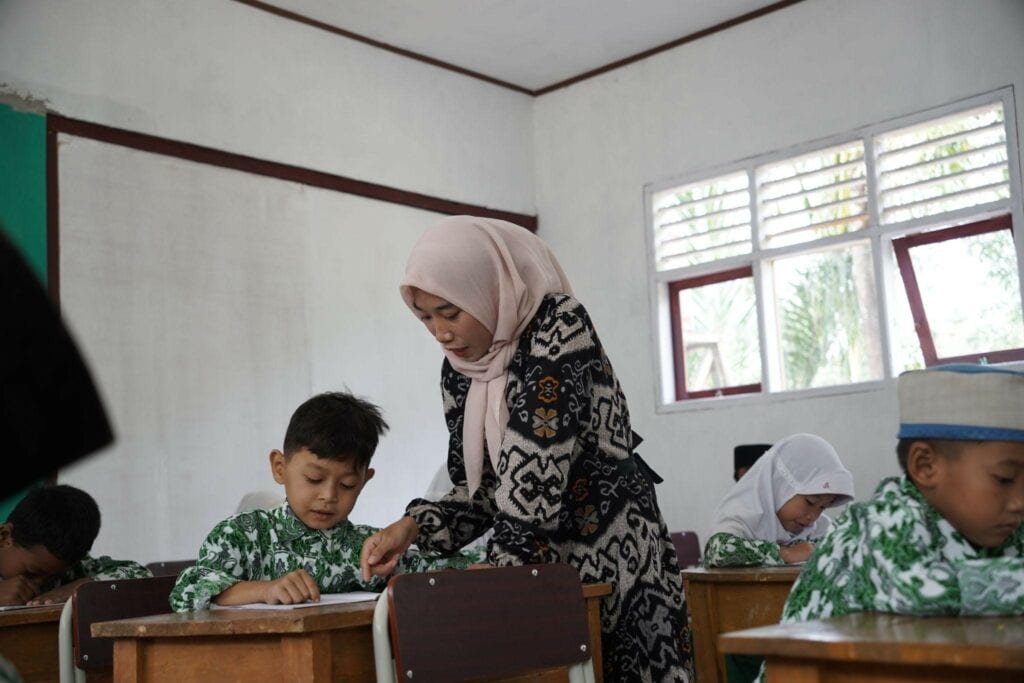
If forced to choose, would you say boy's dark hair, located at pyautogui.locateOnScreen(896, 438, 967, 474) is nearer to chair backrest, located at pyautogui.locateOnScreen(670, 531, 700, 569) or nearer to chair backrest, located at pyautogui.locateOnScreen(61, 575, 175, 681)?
chair backrest, located at pyautogui.locateOnScreen(61, 575, 175, 681)

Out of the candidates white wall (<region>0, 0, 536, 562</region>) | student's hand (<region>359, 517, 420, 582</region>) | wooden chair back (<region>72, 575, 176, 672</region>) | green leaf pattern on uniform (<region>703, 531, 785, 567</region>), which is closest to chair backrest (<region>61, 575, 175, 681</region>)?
wooden chair back (<region>72, 575, 176, 672</region>)

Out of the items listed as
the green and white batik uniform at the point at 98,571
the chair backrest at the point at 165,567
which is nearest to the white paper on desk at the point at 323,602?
the green and white batik uniform at the point at 98,571

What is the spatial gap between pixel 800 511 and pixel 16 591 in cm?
234

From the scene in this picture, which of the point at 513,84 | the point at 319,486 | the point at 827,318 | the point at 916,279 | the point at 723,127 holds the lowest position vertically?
the point at 319,486

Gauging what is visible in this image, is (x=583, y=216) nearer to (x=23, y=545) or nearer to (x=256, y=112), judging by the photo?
(x=256, y=112)

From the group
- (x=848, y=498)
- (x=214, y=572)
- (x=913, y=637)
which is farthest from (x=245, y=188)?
(x=913, y=637)

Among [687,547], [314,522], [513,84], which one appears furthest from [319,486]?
[513,84]

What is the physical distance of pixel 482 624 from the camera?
167cm

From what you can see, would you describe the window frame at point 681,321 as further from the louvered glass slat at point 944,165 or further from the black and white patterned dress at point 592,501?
the black and white patterned dress at point 592,501

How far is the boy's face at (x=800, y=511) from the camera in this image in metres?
3.63

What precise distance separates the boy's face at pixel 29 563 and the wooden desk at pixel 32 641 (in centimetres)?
55

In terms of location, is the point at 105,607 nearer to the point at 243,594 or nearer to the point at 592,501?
the point at 243,594

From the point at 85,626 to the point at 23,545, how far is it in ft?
3.26

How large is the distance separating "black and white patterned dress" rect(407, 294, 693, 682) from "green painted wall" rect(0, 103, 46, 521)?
296cm
